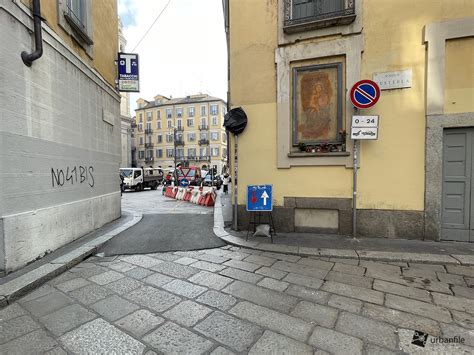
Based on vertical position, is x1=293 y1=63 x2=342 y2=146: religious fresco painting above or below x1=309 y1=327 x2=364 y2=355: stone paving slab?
above

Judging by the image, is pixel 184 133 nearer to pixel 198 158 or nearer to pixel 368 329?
pixel 198 158

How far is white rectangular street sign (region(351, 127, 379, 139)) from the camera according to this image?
17.3 ft

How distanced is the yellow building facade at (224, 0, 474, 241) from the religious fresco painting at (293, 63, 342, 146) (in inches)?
0.9

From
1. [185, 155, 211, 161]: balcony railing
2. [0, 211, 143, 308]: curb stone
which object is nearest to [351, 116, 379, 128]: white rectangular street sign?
[0, 211, 143, 308]: curb stone

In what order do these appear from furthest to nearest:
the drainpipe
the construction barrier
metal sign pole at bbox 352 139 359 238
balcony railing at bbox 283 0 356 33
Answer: the construction barrier → balcony railing at bbox 283 0 356 33 → metal sign pole at bbox 352 139 359 238 → the drainpipe

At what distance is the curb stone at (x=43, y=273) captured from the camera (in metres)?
3.28

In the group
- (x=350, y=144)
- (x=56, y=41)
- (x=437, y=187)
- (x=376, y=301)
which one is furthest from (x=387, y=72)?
(x=56, y=41)

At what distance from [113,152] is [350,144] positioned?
6660 mm

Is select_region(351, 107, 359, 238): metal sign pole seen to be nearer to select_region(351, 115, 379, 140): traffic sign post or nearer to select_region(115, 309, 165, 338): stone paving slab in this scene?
select_region(351, 115, 379, 140): traffic sign post

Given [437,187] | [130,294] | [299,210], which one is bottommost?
[130,294]

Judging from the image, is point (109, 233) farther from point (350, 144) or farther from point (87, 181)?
point (350, 144)

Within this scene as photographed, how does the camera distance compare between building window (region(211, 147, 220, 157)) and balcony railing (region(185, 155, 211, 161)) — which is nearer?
building window (region(211, 147, 220, 157))

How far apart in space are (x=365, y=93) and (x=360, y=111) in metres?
0.45

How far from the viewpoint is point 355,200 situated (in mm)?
5582
